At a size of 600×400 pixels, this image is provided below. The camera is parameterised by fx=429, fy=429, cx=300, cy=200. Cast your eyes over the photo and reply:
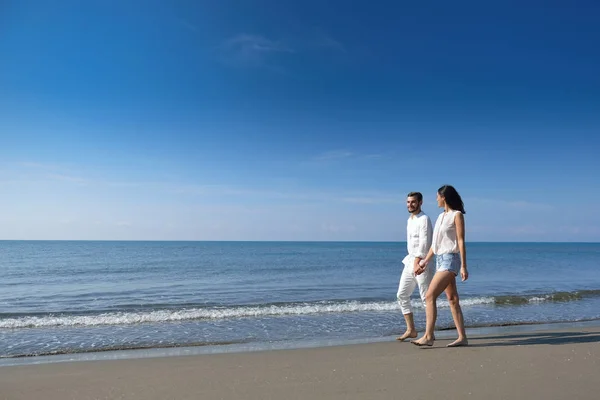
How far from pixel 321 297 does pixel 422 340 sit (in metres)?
8.63

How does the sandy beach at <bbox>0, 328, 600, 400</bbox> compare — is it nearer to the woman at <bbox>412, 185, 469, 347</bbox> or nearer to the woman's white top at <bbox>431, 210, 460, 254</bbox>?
the woman at <bbox>412, 185, 469, 347</bbox>

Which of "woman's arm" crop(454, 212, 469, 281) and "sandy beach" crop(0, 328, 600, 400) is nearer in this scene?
"sandy beach" crop(0, 328, 600, 400)

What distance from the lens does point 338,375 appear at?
4.52 m

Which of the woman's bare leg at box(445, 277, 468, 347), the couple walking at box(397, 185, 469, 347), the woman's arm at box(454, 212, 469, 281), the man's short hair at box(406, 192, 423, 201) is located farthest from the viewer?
the man's short hair at box(406, 192, 423, 201)

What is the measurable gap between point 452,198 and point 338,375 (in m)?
2.81

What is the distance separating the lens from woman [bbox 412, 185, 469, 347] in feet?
18.7

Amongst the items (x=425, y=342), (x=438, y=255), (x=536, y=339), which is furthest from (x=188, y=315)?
(x=536, y=339)

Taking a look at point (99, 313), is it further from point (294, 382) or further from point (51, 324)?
point (294, 382)

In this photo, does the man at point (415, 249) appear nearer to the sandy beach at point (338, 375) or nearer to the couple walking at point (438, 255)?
the couple walking at point (438, 255)

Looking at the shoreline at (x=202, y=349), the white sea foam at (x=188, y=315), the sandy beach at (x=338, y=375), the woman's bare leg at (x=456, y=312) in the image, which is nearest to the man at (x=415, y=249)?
the woman's bare leg at (x=456, y=312)

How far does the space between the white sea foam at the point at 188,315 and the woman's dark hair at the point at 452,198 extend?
563 centimetres

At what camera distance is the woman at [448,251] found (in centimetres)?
570

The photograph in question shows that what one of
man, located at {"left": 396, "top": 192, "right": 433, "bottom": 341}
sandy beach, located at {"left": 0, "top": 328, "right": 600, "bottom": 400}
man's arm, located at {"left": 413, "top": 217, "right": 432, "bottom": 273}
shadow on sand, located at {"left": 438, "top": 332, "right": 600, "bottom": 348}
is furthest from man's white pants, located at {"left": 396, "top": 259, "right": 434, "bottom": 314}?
shadow on sand, located at {"left": 438, "top": 332, "right": 600, "bottom": 348}

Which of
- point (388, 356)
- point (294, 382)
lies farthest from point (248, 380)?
point (388, 356)
